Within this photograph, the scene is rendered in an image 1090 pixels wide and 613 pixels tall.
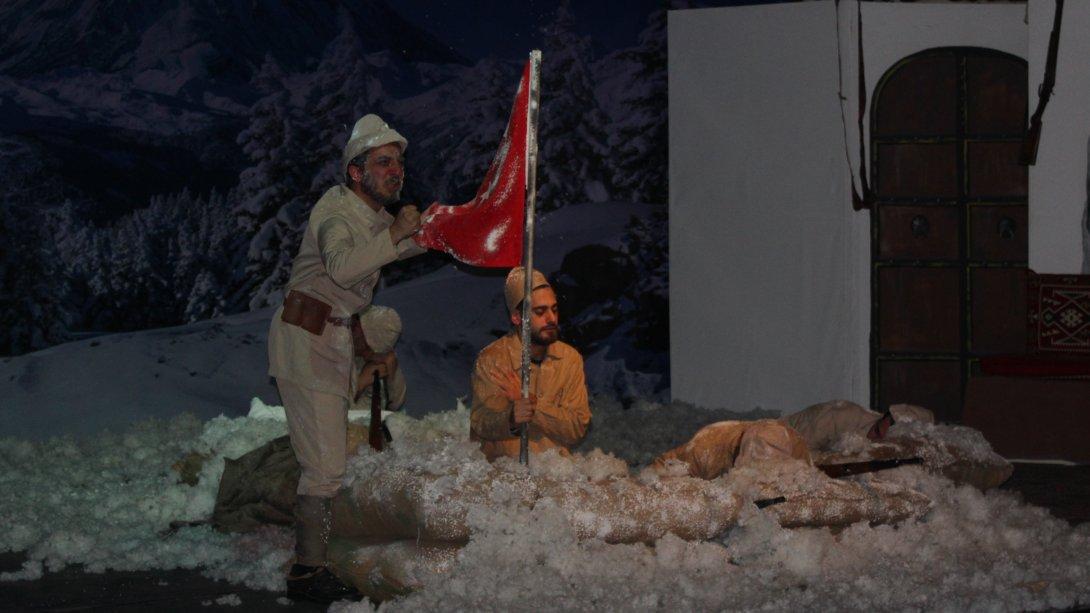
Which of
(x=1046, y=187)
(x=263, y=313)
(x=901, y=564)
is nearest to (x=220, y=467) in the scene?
(x=901, y=564)

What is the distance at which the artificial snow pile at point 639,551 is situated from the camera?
4402 millimetres

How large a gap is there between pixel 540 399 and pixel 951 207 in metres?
4.06

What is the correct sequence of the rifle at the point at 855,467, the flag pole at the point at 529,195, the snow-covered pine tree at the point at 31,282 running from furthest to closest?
the snow-covered pine tree at the point at 31,282 < the rifle at the point at 855,467 < the flag pole at the point at 529,195

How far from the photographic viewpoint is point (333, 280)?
15.5 ft

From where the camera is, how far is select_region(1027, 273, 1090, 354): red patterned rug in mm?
7652

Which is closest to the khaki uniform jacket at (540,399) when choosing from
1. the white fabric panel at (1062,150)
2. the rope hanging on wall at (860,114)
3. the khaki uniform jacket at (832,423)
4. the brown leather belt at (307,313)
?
the brown leather belt at (307,313)

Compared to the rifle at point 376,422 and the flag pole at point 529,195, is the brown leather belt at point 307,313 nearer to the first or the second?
the flag pole at point 529,195

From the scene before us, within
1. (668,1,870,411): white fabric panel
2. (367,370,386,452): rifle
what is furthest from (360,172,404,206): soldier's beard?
(668,1,870,411): white fabric panel

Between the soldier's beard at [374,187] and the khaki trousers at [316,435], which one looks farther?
the soldier's beard at [374,187]

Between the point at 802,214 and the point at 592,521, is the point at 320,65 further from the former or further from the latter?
the point at 592,521

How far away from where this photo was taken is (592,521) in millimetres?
4684

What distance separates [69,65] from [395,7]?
229 cm

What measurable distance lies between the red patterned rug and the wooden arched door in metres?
0.74

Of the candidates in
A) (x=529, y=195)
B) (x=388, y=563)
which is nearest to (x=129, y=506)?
(x=388, y=563)
